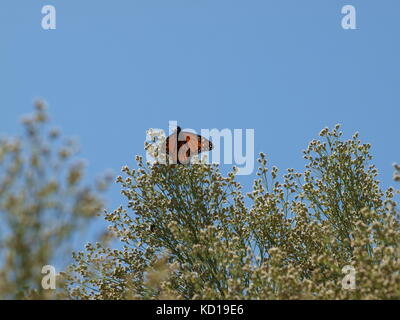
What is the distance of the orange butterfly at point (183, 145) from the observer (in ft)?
34.0

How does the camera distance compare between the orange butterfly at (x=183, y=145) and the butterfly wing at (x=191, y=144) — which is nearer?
the orange butterfly at (x=183, y=145)

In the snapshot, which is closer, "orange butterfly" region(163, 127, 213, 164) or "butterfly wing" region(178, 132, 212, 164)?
"orange butterfly" region(163, 127, 213, 164)

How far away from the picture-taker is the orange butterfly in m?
10.4

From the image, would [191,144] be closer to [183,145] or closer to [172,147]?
[183,145]

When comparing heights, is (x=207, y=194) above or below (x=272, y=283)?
above

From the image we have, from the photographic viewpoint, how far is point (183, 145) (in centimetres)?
1048

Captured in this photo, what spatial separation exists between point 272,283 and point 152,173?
3.76 m

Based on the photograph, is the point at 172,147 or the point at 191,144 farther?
the point at 191,144

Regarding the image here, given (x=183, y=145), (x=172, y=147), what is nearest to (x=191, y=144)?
(x=183, y=145)
